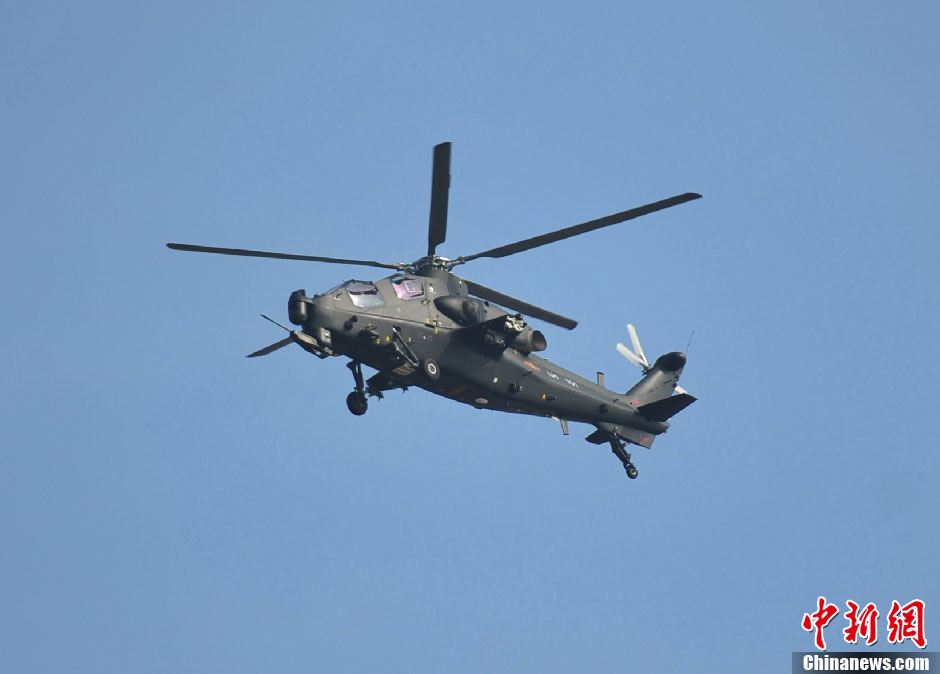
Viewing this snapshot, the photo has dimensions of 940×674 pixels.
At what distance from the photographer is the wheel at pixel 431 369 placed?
3966 cm

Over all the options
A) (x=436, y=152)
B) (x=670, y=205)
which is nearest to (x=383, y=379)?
(x=436, y=152)

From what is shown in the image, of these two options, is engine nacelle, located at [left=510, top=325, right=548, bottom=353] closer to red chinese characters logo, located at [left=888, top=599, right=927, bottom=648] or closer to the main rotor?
the main rotor

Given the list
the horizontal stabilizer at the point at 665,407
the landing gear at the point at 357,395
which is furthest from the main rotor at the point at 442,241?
the horizontal stabilizer at the point at 665,407

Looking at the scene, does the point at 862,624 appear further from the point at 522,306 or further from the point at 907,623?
the point at 522,306

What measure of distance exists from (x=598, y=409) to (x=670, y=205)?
40.1 ft

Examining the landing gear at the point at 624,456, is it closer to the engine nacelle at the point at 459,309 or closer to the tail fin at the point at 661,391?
the tail fin at the point at 661,391

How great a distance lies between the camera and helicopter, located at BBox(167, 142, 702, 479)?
3747 centimetres

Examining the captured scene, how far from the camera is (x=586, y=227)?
3806cm

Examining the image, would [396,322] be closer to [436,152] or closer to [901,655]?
[436,152]

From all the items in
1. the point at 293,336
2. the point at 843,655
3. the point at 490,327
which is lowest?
the point at 843,655

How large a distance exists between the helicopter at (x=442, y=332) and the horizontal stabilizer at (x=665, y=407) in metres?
2.10

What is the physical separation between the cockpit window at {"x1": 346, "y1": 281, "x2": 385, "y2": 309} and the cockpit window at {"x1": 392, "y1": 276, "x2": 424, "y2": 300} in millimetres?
888

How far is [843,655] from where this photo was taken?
136 ft

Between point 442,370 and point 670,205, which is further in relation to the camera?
point 442,370
